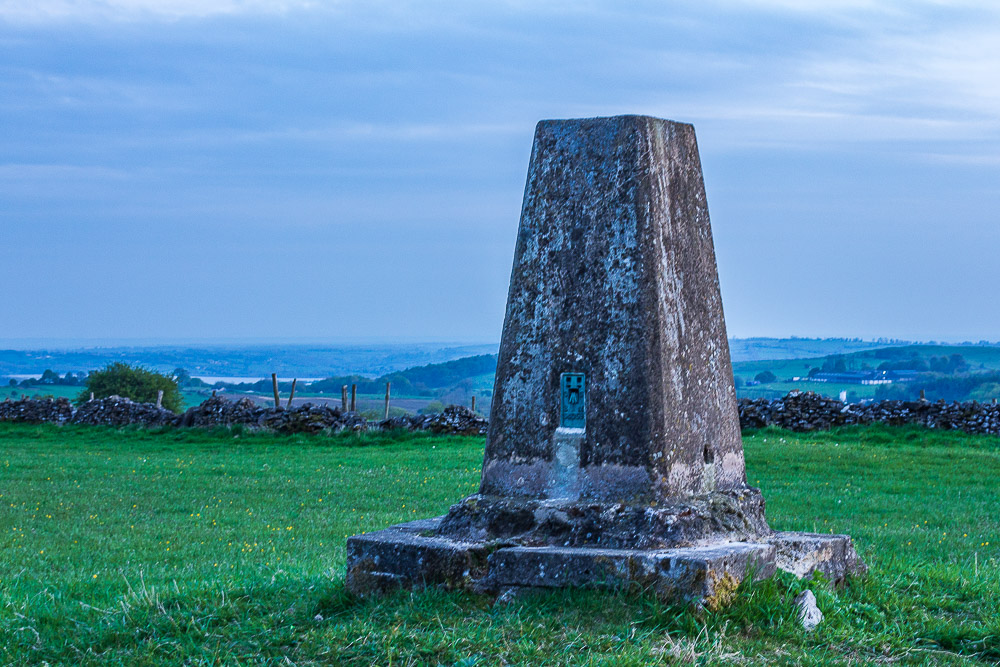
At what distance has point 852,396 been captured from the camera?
181 feet

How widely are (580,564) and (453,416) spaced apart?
20.5m

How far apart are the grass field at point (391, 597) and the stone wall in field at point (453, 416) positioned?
0.99m

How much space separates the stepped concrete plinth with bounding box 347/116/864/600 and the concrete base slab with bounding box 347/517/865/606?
12 millimetres

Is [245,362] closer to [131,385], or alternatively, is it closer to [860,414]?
[131,385]

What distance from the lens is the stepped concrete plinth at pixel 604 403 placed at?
593cm

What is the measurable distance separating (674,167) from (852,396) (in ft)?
170

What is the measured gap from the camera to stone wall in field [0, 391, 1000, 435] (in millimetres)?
23531

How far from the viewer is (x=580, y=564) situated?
5.59m

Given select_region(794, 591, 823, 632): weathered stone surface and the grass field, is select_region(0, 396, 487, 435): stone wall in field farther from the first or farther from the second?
select_region(794, 591, 823, 632): weathered stone surface

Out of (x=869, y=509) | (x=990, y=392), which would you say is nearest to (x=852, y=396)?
(x=990, y=392)

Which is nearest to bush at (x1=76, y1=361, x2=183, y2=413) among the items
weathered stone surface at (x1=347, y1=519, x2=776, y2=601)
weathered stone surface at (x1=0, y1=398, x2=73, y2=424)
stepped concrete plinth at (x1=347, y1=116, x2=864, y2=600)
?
weathered stone surface at (x1=0, y1=398, x2=73, y2=424)

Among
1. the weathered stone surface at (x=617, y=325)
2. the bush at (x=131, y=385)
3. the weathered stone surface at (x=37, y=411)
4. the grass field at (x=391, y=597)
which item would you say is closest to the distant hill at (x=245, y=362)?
the bush at (x=131, y=385)

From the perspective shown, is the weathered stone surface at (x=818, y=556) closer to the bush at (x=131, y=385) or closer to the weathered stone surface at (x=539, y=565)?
the weathered stone surface at (x=539, y=565)

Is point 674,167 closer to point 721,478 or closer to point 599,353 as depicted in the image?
point 599,353
